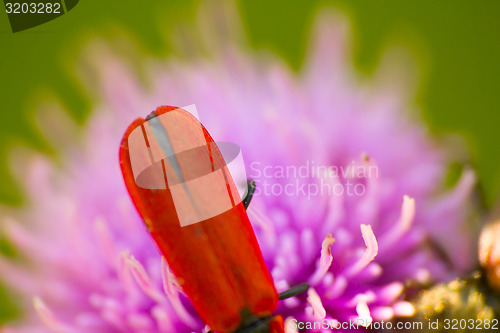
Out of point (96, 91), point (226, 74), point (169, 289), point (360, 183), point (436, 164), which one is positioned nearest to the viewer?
point (169, 289)

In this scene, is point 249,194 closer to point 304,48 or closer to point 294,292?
point 294,292

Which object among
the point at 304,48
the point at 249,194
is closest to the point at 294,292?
the point at 249,194

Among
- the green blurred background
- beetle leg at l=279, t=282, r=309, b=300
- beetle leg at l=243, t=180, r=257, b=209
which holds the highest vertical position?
the green blurred background

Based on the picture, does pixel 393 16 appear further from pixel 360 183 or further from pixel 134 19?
pixel 134 19

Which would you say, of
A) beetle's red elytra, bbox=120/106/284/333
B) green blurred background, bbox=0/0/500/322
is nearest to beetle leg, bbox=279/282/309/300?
beetle's red elytra, bbox=120/106/284/333

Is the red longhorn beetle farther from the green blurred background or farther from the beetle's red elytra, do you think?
the green blurred background

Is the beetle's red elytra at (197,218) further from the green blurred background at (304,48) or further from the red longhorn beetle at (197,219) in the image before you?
the green blurred background at (304,48)

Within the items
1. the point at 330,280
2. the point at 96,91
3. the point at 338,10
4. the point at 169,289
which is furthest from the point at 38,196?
the point at 338,10
